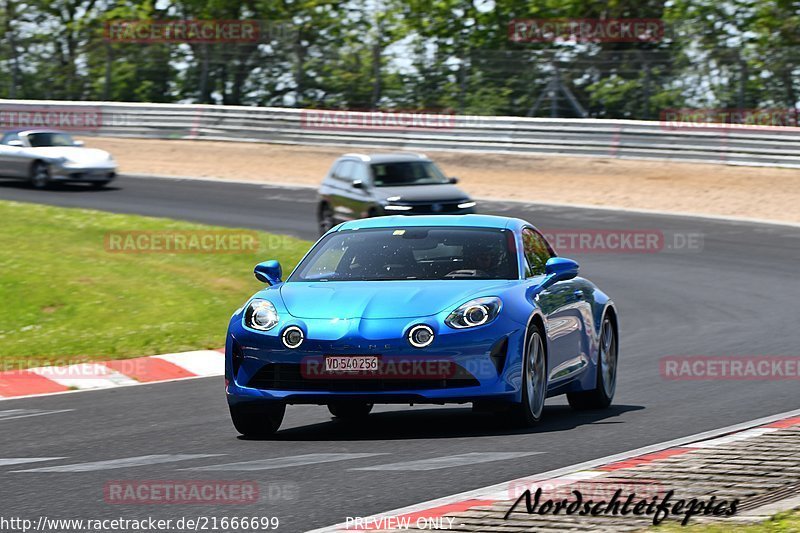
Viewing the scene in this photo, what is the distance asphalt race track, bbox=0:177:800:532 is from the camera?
665cm

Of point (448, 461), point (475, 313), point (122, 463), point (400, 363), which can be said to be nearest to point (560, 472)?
point (448, 461)

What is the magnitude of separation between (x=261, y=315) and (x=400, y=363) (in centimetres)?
95

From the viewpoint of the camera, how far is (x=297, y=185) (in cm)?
3272

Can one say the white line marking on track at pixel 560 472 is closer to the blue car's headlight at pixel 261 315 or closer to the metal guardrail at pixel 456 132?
the blue car's headlight at pixel 261 315

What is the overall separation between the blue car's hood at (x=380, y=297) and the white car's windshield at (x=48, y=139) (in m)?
23.3

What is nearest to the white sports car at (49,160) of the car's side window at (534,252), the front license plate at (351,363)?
the car's side window at (534,252)

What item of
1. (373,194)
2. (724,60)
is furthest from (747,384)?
(724,60)

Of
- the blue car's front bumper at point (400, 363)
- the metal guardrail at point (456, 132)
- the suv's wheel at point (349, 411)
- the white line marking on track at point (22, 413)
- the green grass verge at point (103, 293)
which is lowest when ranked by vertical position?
the metal guardrail at point (456, 132)

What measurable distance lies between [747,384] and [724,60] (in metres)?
22.8

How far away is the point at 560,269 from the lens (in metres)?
9.46

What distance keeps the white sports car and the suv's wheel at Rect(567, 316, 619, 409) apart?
70.5ft

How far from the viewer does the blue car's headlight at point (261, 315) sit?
28.3ft

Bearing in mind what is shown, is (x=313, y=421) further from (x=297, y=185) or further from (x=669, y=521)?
(x=297, y=185)

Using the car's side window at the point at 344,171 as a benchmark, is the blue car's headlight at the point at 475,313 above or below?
above
